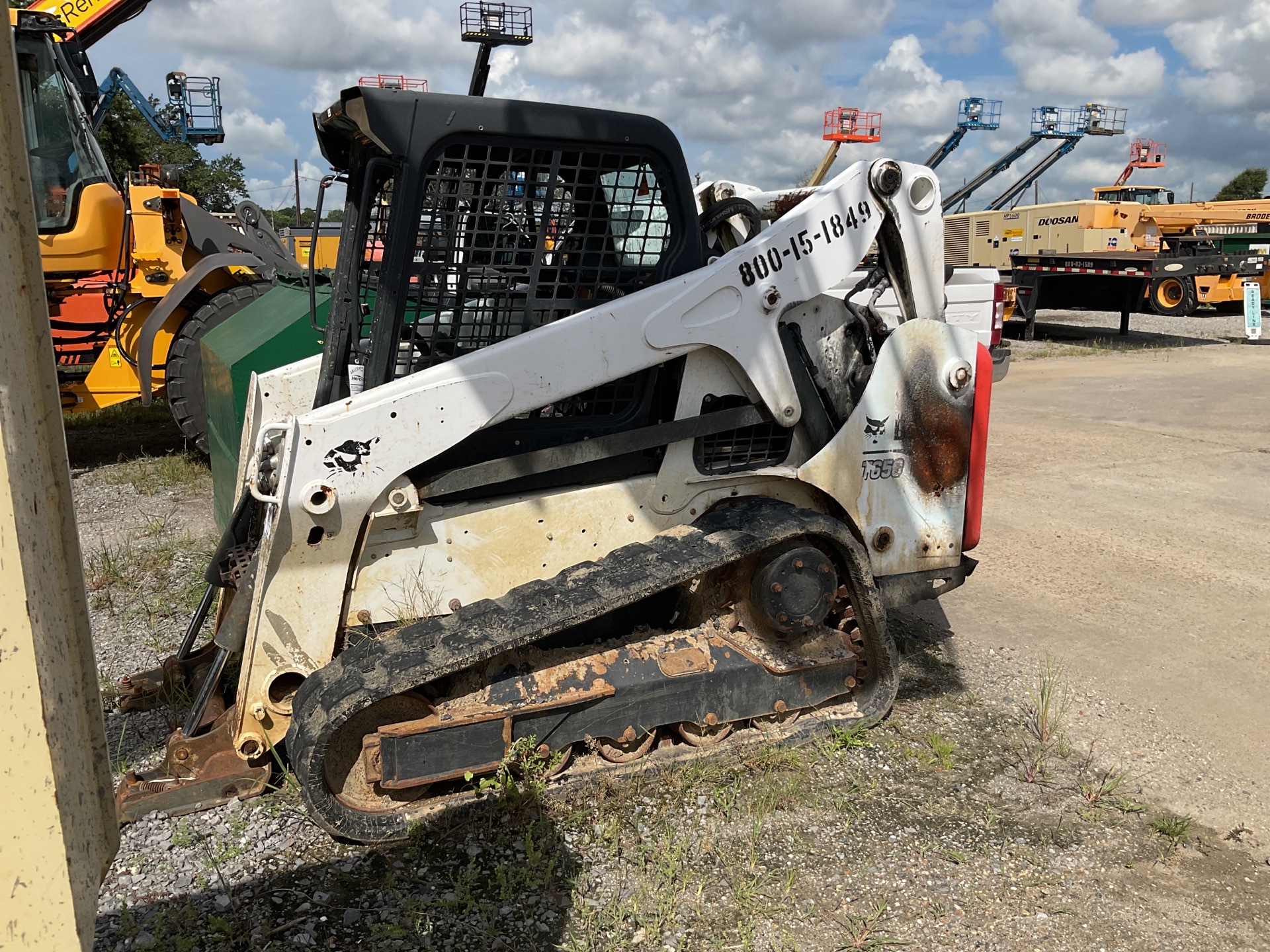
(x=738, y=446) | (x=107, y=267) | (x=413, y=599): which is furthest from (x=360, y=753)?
(x=107, y=267)

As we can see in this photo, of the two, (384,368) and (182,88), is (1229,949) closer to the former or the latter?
(384,368)

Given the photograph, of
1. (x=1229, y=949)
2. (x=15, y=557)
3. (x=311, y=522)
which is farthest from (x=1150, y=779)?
(x=15, y=557)

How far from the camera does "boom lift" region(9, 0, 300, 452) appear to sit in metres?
7.31

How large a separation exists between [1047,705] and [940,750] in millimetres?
652

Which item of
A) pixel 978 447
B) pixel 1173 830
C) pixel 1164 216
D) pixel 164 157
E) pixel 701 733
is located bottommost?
pixel 1173 830

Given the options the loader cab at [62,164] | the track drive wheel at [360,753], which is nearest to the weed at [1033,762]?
the track drive wheel at [360,753]

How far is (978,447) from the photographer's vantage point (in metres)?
3.81

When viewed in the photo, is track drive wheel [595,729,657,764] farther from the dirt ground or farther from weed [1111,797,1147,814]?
weed [1111,797,1147,814]

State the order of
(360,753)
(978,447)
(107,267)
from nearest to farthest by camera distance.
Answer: (360,753) < (978,447) < (107,267)

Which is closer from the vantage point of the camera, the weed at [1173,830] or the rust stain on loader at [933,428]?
the weed at [1173,830]

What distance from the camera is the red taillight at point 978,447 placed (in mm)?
3725

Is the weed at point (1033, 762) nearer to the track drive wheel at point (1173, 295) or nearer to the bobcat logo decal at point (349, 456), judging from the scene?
the bobcat logo decal at point (349, 456)

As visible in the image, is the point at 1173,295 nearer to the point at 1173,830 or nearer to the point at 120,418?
the point at 120,418

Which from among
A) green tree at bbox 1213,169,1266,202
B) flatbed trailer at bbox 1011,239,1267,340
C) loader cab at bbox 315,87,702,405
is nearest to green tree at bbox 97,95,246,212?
flatbed trailer at bbox 1011,239,1267,340
